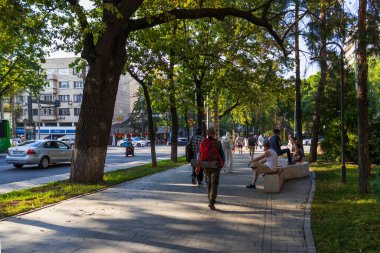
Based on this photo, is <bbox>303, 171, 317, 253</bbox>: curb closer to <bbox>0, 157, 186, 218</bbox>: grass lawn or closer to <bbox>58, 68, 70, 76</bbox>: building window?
<bbox>0, 157, 186, 218</bbox>: grass lawn

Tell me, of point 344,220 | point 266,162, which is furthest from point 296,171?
point 344,220

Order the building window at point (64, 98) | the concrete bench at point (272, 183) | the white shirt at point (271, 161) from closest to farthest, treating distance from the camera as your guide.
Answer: the concrete bench at point (272, 183) → the white shirt at point (271, 161) → the building window at point (64, 98)

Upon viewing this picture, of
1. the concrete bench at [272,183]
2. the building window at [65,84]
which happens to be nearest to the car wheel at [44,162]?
the concrete bench at [272,183]

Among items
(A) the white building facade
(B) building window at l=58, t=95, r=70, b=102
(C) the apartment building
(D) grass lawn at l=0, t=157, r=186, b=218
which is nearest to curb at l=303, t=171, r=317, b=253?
(D) grass lawn at l=0, t=157, r=186, b=218

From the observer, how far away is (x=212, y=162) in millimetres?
8773

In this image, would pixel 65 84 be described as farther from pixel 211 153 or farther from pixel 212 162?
pixel 212 162

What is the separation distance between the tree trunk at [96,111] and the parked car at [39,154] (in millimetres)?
9550

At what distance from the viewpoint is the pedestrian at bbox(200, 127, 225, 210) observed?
871 centimetres

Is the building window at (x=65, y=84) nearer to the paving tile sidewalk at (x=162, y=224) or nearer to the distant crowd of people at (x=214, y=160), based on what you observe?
the distant crowd of people at (x=214, y=160)

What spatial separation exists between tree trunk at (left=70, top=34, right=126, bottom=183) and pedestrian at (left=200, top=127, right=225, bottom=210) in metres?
4.55

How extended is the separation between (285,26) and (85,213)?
9386 mm

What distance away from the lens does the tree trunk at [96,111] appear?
485 inches

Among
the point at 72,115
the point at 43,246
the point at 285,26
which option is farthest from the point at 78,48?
the point at 72,115

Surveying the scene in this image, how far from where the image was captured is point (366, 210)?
8.39m
